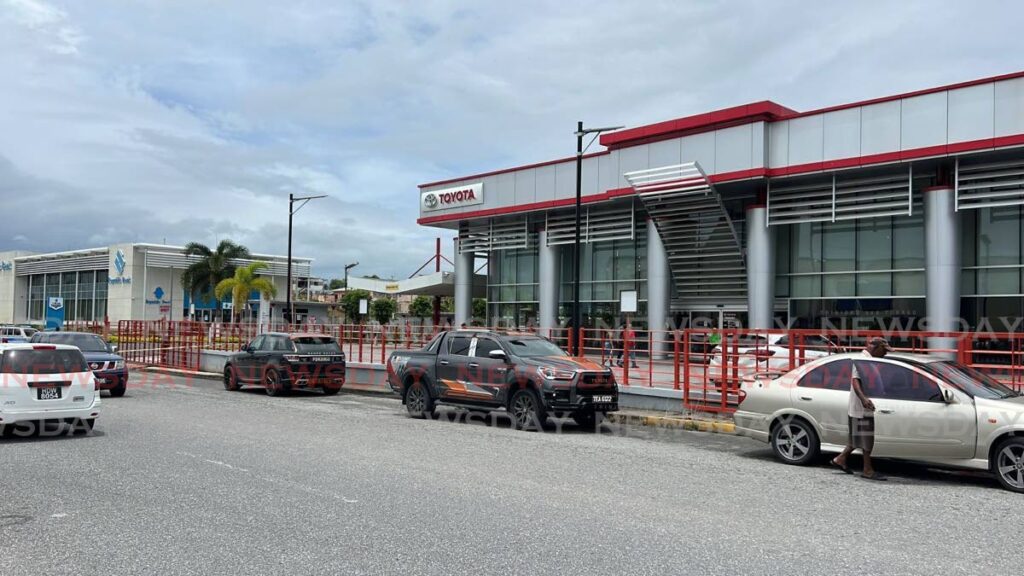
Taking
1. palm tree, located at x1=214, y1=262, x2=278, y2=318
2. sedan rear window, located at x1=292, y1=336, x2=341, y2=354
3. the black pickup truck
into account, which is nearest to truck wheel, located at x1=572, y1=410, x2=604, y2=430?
→ the black pickup truck

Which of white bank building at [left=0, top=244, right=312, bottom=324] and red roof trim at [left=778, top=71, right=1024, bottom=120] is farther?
white bank building at [left=0, top=244, right=312, bottom=324]

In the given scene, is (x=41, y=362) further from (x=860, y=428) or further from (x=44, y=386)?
(x=860, y=428)

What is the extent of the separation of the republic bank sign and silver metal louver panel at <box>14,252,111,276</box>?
48.8 metres

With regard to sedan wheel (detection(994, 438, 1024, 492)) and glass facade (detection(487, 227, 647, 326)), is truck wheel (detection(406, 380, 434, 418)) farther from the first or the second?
glass facade (detection(487, 227, 647, 326))

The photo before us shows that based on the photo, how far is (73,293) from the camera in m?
81.1

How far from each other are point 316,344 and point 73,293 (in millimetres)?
70238

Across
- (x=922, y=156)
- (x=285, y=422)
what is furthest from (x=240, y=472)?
(x=922, y=156)

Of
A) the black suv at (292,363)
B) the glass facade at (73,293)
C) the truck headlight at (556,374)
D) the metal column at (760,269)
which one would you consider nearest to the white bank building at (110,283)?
the glass facade at (73,293)

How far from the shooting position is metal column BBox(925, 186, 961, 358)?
2358 centimetres

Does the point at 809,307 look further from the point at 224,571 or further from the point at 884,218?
the point at 224,571

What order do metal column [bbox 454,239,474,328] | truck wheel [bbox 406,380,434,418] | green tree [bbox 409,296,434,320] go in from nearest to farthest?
truck wheel [bbox 406,380,434,418], metal column [bbox 454,239,474,328], green tree [bbox 409,296,434,320]

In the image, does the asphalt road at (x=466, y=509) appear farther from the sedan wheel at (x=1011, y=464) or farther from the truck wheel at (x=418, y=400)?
the truck wheel at (x=418, y=400)

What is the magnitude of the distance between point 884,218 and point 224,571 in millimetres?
25224

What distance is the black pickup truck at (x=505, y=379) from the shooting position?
14305 mm
